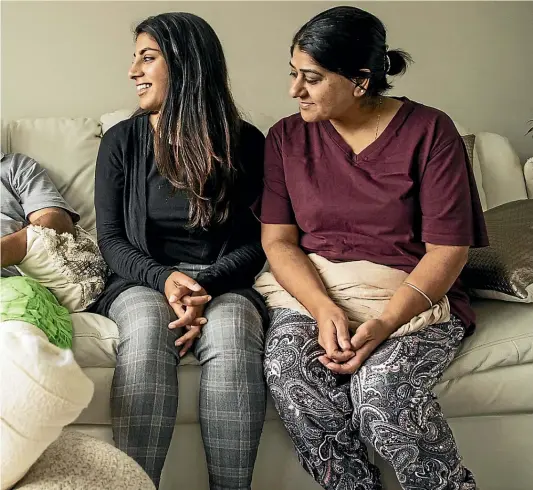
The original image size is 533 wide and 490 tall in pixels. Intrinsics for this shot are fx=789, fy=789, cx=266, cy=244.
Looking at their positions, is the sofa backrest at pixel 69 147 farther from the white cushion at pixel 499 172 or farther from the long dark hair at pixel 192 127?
the long dark hair at pixel 192 127

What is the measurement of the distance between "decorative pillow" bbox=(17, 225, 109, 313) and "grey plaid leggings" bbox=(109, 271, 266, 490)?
0.15 metres

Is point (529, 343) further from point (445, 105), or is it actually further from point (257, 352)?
point (445, 105)

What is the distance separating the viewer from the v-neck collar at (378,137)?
1729mm

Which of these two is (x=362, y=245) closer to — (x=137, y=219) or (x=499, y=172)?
(x=137, y=219)

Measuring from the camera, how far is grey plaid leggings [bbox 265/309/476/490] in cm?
147

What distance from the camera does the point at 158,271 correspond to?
173 cm

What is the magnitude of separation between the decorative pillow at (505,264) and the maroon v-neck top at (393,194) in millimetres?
142

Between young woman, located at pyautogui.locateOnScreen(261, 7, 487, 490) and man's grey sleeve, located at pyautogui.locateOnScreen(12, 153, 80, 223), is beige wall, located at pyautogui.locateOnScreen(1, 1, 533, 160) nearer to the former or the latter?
man's grey sleeve, located at pyautogui.locateOnScreen(12, 153, 80, 223)

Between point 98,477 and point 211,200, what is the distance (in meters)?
0.73

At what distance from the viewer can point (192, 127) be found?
1.79m

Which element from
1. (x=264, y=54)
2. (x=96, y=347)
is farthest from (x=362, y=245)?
(x=264, y=54)

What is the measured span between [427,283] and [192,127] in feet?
2.07

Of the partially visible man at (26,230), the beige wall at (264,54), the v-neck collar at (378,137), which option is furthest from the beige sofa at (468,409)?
the beige wall at (264,54)

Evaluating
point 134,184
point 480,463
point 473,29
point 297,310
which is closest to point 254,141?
point 134,184
